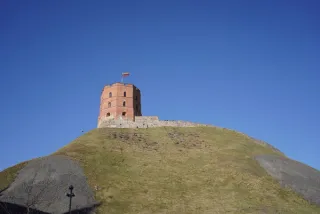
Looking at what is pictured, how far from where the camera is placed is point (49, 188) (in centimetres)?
4169

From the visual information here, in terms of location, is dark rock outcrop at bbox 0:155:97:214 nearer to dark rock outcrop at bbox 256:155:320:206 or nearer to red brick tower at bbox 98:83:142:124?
dark rock outcrop at bbox 256:155:320:206

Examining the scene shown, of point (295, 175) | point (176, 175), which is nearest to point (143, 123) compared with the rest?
point (176, 175)

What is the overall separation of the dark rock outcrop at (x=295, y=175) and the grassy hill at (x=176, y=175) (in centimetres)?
167

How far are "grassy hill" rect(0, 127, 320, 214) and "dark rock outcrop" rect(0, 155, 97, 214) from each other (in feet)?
4.77

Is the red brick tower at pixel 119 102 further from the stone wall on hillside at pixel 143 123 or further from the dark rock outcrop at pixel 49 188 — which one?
the dark rock outcrop at pixel 49 188

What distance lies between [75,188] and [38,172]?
19.0ft

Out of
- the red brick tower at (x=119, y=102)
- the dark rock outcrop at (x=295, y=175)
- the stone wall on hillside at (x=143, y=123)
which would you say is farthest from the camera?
the red brick tower at (x=119, y=102)

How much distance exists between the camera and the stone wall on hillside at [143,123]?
78125mm

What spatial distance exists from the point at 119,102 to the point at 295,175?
136 feet

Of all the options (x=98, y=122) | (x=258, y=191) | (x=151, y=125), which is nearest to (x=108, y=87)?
(x=98, y=122)

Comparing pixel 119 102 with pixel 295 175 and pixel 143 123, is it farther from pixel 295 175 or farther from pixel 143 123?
pixel 295 175

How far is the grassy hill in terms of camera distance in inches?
1706

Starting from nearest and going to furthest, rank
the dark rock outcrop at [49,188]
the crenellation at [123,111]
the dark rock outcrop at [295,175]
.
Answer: the dark rock outcrop at [49,188] < the dark rock outcrop at [295,175] < the crenellation at [123,111]

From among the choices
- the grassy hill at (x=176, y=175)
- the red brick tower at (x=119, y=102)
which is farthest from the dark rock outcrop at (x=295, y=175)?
the red brick tower at (x=119, y=102)
